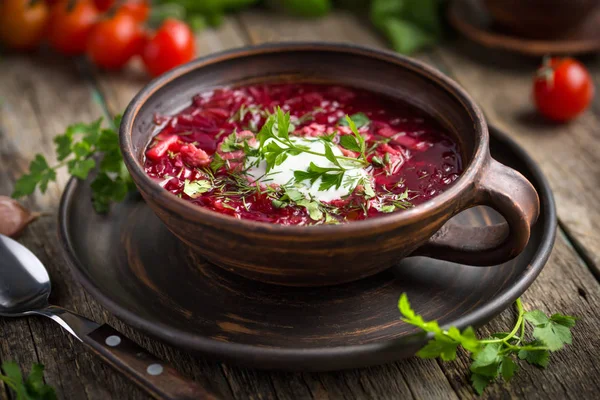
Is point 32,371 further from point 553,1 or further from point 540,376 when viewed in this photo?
point 553,1

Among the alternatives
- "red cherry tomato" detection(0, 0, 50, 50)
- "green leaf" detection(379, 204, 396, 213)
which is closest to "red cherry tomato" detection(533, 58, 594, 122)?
"green leaf" detection(379, 204, 396, 213)

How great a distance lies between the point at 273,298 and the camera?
2.26 meters

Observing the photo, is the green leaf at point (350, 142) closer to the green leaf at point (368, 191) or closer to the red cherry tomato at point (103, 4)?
the green leaf at point (368, 191)

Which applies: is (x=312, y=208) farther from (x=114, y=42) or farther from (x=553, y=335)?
(x=114, y=42)

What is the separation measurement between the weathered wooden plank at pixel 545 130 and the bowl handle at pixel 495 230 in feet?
2.07

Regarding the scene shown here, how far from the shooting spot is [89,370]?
2.15m

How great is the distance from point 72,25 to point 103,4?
1.55 ft

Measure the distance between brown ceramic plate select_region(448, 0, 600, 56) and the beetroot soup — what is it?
1.49m

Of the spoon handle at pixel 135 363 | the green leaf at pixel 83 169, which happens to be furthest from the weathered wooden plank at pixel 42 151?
the green leaf at pixel 83 169

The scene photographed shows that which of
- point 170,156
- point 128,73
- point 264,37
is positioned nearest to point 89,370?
point 170,156

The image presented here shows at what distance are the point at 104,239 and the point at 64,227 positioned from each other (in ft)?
0.58

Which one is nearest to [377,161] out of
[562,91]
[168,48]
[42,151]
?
[562,91]

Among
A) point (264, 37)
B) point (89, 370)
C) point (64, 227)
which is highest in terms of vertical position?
point (64, 227)

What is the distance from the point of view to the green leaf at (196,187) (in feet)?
7.39
